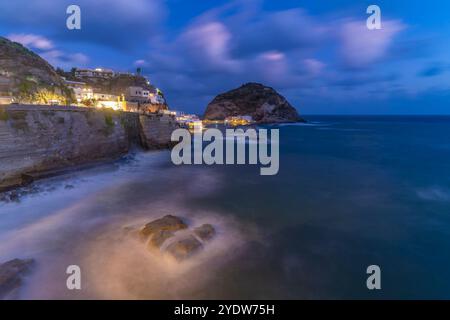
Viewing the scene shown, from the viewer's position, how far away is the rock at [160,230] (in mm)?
9445

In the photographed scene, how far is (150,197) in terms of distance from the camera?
15.7 metres

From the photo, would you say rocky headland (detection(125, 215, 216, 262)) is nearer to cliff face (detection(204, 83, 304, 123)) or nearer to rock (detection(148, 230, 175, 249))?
rock (detection(148, 230, 175, 249))

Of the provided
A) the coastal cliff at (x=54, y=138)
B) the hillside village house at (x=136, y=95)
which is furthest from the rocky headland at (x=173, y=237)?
the hillside village house at (x=136, y=95)

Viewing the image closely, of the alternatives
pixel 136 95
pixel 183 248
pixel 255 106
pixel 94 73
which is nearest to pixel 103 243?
pixel 183 248

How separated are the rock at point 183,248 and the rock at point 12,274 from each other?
15.4 ft

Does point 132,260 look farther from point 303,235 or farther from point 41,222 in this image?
point 303,235

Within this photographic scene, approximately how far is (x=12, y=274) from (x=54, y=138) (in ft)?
46.7

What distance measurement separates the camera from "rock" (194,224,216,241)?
10132 millimetres

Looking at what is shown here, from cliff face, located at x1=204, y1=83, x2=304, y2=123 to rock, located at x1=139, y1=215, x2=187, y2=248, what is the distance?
114m

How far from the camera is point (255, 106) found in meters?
127

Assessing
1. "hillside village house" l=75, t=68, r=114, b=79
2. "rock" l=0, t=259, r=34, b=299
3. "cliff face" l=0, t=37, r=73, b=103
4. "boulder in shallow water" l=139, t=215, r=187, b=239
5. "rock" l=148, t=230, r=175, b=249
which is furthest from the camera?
"hillside village house" l=75, t=68, r=114, b=79

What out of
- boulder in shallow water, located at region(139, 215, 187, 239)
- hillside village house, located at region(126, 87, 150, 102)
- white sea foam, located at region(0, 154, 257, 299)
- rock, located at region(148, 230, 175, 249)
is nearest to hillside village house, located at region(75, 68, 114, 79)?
hillside village house, located at region(126, 87, 150, 102)
